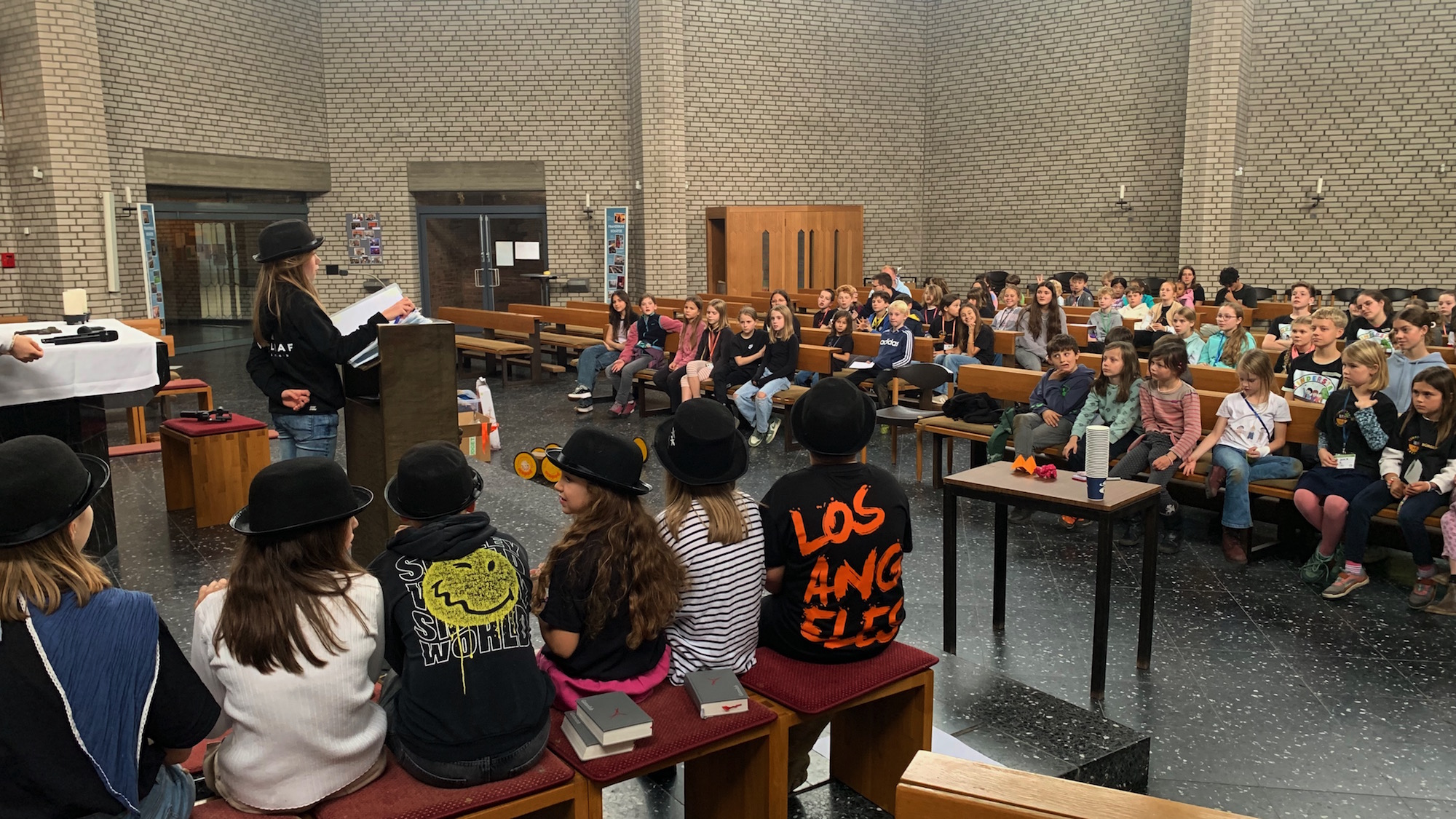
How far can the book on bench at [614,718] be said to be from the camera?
2559mm

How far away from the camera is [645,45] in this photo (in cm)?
1667

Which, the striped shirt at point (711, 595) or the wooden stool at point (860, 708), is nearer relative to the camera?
the wooden stool at point (860, 708)

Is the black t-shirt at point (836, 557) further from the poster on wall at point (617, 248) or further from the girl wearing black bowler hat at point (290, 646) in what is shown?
the poster on wall at point (617, 248)

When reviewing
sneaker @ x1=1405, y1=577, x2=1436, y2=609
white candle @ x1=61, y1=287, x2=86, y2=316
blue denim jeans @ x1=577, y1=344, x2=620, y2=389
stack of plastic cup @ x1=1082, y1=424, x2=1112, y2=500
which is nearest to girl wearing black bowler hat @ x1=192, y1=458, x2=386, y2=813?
stack of plastic cup @ x1=1082, y1=424, x2=1112, y2=500

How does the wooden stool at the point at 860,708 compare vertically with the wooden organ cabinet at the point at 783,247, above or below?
below

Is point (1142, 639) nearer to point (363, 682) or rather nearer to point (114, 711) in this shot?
point (363, 682)

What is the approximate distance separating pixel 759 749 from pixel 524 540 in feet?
10.4

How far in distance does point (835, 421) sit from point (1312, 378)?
4747 millimetres

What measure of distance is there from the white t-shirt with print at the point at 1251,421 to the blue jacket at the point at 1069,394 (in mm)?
990

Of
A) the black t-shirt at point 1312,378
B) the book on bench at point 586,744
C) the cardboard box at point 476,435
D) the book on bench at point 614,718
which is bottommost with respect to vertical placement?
the cardboard box at point 476,435

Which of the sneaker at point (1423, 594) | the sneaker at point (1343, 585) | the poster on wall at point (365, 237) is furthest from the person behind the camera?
the poster on wall at point (365, 237)

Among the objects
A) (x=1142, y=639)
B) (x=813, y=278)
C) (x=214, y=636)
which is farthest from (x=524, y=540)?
(x=813, y=278)

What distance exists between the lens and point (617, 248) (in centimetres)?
1770

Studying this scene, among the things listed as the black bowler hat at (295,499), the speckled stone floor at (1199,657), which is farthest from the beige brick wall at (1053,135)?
the black bowler hat at (295,499)
